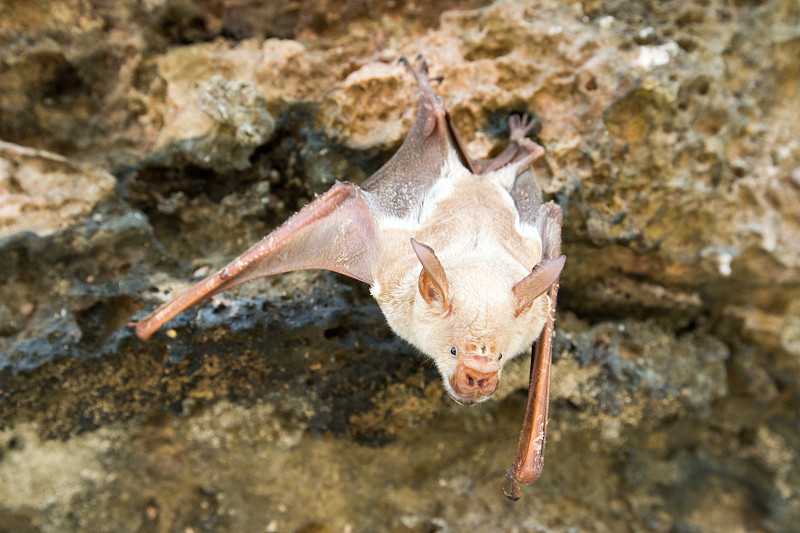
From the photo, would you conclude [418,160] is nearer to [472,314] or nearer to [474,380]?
[472,314]

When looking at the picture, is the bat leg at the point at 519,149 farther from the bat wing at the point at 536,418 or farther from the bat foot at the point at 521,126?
the bat wing at the point at 536,418

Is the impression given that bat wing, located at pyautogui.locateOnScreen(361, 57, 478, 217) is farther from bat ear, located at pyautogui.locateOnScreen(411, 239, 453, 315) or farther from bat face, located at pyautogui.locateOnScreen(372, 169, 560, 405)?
bat ear, located at pyautogui.locateOnScreen(411, 239, 453, 315)

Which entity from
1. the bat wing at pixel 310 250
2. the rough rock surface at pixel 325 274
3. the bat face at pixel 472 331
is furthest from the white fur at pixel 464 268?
the rough rock surface at pixel 325 274

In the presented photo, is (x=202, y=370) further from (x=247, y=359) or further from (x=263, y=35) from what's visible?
(x=263, y=35)

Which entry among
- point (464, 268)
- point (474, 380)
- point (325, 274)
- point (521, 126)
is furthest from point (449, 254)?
point (521, 126)

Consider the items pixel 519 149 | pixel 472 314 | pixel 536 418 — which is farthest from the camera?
pixel 519 149

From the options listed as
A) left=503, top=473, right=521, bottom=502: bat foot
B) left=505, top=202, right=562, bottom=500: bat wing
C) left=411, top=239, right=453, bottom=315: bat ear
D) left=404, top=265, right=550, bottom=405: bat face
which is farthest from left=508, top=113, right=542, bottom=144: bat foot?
left=503, top=473, right=521, bottom=502: bat foot
